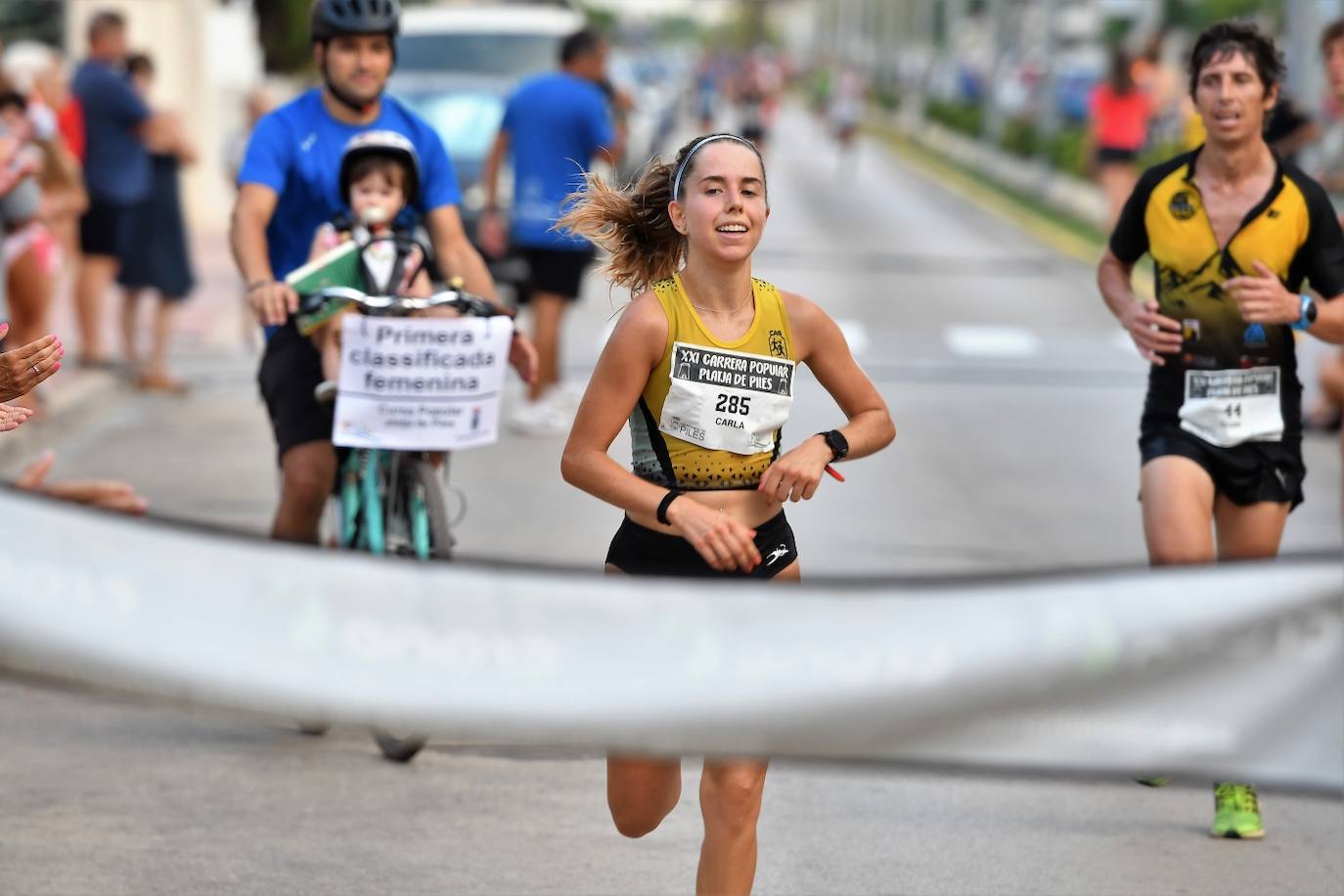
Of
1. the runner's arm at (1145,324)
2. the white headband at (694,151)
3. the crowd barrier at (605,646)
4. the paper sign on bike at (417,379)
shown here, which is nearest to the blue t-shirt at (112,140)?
the paper sign on bike at (417,379)

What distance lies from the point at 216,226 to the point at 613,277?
74.3ft

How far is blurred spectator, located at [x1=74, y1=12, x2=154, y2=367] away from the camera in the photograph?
14.0 metres

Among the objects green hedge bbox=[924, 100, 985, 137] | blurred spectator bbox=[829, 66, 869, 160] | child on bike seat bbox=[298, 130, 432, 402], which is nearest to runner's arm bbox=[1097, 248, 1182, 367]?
child on bike seat bbox=[298, 130, 432, 402]

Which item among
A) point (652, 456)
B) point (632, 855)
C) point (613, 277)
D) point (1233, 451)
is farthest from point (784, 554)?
point (1233, 451)

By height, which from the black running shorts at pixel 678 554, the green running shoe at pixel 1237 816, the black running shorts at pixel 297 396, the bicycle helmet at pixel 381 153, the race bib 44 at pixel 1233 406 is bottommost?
the green running shoe at pixel 1237 816

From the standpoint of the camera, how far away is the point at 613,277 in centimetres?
509

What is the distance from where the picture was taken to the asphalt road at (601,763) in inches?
215

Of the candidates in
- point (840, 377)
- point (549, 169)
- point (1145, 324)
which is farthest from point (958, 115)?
point (840, 377)

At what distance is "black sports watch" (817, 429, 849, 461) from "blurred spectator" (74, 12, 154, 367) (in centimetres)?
1020

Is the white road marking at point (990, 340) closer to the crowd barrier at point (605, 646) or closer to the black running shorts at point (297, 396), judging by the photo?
the black running shorts at point (297, 396)

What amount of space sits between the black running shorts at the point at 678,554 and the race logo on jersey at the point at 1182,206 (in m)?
1.83

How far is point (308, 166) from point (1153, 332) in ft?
8.52

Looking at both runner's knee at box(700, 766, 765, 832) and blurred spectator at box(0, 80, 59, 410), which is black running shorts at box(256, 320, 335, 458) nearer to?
runner's knee at box(700, 766, 765, 832)

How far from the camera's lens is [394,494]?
6609mm
